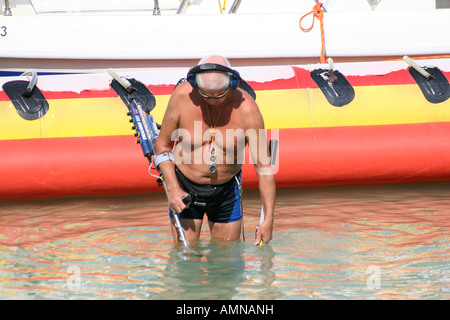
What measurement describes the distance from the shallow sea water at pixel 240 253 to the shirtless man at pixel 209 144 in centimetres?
38

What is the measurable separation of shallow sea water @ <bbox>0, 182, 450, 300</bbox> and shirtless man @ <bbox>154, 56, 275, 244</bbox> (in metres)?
0.38

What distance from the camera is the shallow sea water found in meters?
3.50

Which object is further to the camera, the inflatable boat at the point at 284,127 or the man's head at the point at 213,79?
the inflatable boat at the point at 284,127

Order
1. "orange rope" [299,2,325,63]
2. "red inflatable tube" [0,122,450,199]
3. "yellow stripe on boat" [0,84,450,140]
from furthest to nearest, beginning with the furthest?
1. "orange rope" [299,2,325,63]
2. "yellow stripe on boat" [0,84,450,140]
3. "red inflatable tube" [0,122,450,199]

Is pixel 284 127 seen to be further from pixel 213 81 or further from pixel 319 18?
pixel 213 81

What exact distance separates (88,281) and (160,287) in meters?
0.43

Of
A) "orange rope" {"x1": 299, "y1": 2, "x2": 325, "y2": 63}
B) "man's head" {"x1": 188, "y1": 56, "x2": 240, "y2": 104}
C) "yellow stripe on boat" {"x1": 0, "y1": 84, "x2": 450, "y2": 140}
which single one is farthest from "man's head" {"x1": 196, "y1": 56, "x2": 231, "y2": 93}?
"orange rope" {"x1": 299, "y1": 2, "x2": 325, "y2": 63}

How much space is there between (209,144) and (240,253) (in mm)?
803

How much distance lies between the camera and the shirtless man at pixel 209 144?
3.49 m

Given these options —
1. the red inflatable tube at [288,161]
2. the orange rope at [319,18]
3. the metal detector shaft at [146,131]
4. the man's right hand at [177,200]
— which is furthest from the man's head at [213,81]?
the orange rope at [319,18]

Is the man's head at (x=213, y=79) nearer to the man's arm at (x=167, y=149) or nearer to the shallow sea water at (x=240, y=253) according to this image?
the man's arm at (x=167, y=149)

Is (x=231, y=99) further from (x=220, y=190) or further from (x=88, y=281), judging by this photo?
(x=88, y=281)

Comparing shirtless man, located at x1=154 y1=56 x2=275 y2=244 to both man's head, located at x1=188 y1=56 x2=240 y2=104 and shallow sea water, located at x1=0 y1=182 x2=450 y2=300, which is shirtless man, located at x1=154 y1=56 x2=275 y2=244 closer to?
man's head, located at x1=188 y1=56 x2=240 y2=104

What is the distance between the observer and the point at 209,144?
356cm
